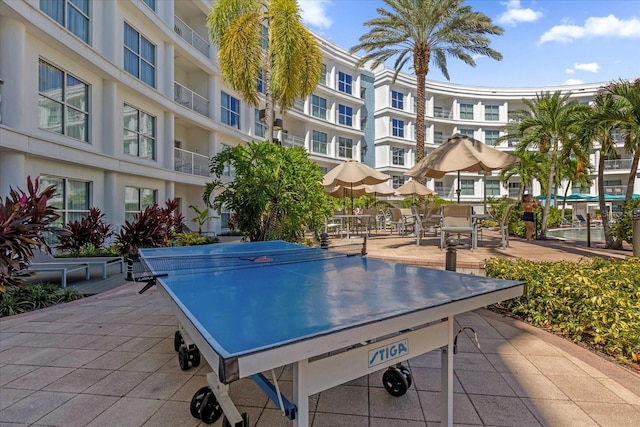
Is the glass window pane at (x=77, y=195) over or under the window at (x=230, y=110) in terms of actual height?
under

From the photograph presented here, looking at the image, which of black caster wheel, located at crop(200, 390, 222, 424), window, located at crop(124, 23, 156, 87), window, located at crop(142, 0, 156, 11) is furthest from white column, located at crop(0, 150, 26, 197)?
black caster wheel, located at crop(200, 390, 222, 424)

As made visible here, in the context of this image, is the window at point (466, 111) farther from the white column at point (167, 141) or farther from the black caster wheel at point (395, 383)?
the black caster wheel at point (395, 383)

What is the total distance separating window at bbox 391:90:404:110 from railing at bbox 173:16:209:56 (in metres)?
23.1

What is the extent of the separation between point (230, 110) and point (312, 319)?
21.1m

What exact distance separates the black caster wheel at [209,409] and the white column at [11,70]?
32.3ft

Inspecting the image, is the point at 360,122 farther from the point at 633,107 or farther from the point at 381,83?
the point at 633,107

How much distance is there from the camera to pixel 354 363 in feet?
5.02

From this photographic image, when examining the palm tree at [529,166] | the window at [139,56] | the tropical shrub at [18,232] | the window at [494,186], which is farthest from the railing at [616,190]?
the tropical shrub at [18,232]

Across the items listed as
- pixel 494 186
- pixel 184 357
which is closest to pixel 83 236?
pixel 184 357

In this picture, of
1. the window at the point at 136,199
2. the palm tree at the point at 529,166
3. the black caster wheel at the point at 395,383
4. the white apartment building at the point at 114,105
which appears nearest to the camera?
the black caster wheel at the point at 395,383

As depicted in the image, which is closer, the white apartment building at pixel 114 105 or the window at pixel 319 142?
the white apartment building at pixel 114 105

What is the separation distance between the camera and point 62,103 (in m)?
10.3

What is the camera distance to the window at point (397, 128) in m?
36.3

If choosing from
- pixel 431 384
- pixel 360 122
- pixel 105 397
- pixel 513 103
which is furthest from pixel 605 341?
pixel 513 103
